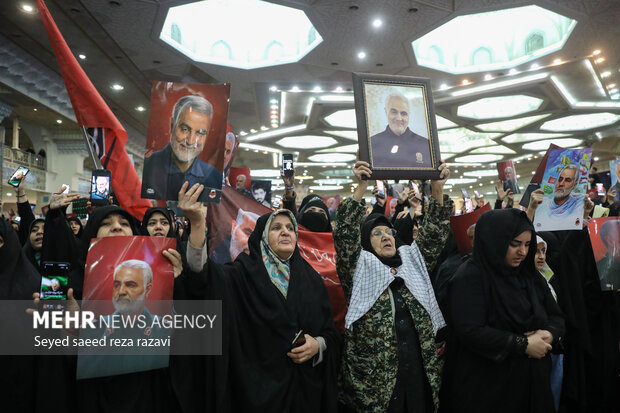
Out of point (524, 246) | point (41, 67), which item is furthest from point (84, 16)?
point (524, 246)

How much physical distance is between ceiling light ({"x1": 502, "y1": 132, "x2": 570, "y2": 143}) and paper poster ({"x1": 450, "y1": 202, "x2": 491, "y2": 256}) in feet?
42.3

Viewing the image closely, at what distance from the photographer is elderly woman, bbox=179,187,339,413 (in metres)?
1.77

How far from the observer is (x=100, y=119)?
8.00 feet

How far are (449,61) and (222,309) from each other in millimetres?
8430

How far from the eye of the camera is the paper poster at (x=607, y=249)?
7.81 feet

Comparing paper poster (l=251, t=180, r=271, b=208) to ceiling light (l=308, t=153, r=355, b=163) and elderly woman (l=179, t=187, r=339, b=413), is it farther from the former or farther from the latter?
ceiling light (l=308, t=153, r=355, b=163)

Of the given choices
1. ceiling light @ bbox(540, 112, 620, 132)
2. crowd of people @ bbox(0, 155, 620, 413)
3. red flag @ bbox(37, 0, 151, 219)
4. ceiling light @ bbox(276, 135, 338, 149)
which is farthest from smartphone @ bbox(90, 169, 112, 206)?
ceiling light @ bbox(540, 112, 620, 132)

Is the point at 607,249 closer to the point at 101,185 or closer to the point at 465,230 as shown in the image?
the point at 465,230

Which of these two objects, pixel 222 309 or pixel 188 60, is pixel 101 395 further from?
pixel 188 60


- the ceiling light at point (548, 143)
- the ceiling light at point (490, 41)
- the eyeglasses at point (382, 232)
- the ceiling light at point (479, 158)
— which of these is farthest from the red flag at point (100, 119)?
the ceiling light at point (479, 158)

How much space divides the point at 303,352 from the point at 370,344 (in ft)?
1.30

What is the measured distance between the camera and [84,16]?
6379 mm

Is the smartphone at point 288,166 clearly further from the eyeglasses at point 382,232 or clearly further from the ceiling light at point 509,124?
the ceiling light at point 509,124

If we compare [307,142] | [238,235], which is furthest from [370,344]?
[307,142]
